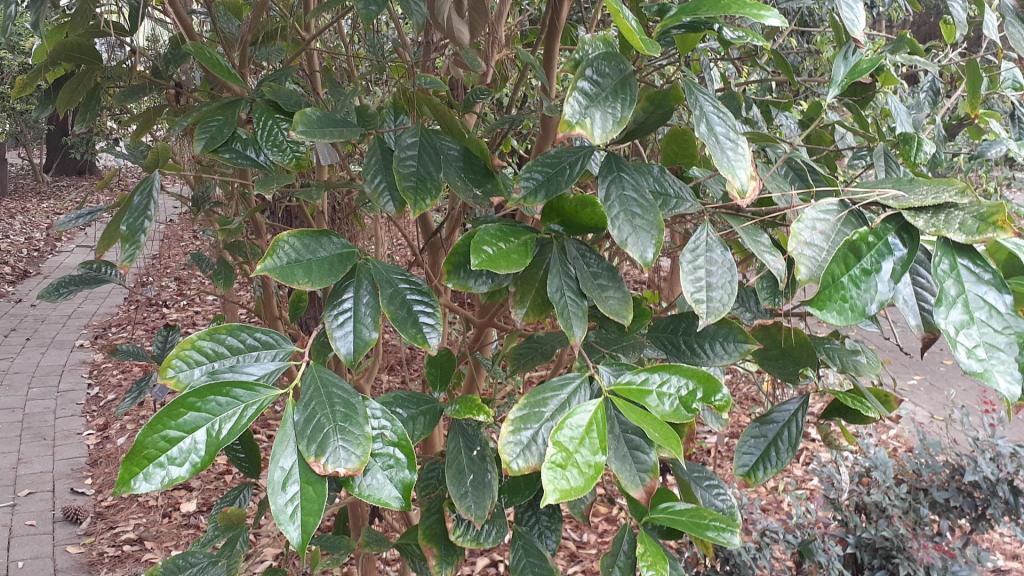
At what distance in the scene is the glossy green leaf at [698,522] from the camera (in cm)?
81

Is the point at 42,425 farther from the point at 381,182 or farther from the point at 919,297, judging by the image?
the point at 919,297

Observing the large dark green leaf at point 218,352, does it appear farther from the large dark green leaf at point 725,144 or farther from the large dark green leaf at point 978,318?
the large dark green leaf at point 978,318

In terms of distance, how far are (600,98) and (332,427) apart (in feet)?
1.37

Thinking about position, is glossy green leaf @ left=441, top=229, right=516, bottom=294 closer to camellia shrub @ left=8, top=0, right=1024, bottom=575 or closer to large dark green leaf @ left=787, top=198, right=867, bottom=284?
camellia shrub @ left=8, top=0, right=1024, bottom=575

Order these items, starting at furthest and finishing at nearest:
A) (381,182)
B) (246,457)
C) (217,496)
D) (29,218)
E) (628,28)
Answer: (29,218) < (217,496) < (246,457) < (381,182) < (628,28)

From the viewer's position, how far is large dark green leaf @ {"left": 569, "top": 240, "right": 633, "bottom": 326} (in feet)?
2.65

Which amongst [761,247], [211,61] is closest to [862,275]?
[761,247]

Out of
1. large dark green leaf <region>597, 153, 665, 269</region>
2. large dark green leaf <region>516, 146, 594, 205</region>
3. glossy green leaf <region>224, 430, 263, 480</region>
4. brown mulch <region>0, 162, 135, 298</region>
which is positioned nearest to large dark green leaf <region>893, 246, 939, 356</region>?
large dark green leaf <region>597, 153, 665, 269</region>

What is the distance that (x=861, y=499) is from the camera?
2.25m

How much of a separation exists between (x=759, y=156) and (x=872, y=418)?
57 centimetres

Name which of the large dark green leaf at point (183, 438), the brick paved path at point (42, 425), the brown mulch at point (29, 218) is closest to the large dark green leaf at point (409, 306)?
the large dark green leaf at point (183, 438)

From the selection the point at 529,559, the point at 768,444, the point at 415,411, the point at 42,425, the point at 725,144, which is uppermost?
the point at 725,144

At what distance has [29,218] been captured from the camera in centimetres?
891

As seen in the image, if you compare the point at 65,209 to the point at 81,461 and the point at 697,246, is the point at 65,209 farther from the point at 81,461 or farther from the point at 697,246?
the point at 697,246
